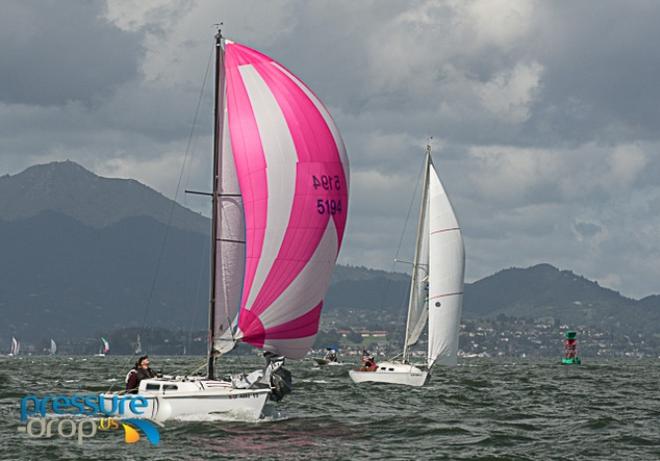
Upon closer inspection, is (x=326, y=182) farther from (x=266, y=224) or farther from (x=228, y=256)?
(x=228, y=256)

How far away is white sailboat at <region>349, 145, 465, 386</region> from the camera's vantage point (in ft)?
232

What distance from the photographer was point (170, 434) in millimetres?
36156

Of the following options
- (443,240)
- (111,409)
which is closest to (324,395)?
(443,240)

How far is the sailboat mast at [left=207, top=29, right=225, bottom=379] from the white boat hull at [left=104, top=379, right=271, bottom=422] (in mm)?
1186

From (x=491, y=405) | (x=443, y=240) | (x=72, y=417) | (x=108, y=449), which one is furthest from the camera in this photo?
(x=443, y=240)

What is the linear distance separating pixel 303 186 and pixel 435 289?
34256 mm

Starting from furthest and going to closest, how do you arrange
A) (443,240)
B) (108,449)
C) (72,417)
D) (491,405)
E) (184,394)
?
(443,240)
(491,405)
(72,417)
(184,394)
(108,449)

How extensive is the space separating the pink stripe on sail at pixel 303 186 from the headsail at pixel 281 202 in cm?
Answer: 3

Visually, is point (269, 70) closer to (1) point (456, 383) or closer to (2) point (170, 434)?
(2) point (170, 434)

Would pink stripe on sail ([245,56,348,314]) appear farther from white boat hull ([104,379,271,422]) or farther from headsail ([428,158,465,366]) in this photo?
headsail ([428,158,465,366])

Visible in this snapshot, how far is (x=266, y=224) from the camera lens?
37.8m

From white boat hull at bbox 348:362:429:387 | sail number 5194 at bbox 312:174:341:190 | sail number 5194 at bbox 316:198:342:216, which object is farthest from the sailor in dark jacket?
white boat hull at bbox 348:362:429:387

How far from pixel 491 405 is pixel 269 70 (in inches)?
868

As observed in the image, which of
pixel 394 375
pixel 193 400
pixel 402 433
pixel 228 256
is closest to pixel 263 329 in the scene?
pixel 228 256
